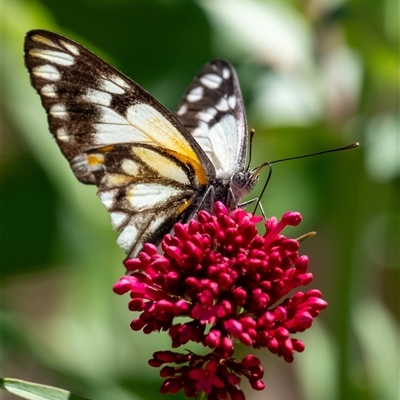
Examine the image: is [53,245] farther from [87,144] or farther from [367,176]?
[367,176]

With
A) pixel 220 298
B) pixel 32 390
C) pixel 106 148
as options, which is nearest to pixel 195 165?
pixel 106 148

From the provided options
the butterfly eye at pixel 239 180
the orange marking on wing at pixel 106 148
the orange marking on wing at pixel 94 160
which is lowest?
the orange marking on wing at pixel 94 160

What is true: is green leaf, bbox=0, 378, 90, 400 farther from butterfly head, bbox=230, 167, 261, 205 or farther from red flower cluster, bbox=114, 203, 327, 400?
butterfly head, bbox=230, 167, 261, 205

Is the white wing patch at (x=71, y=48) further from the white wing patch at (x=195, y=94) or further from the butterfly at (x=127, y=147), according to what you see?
the white wing patch at (x=195, y=94)

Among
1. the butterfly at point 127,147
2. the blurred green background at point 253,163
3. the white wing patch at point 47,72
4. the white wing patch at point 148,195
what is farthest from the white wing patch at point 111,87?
the blurred green background at point 253,163

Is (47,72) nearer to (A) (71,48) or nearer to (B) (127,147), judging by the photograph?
(A) (71,48)
